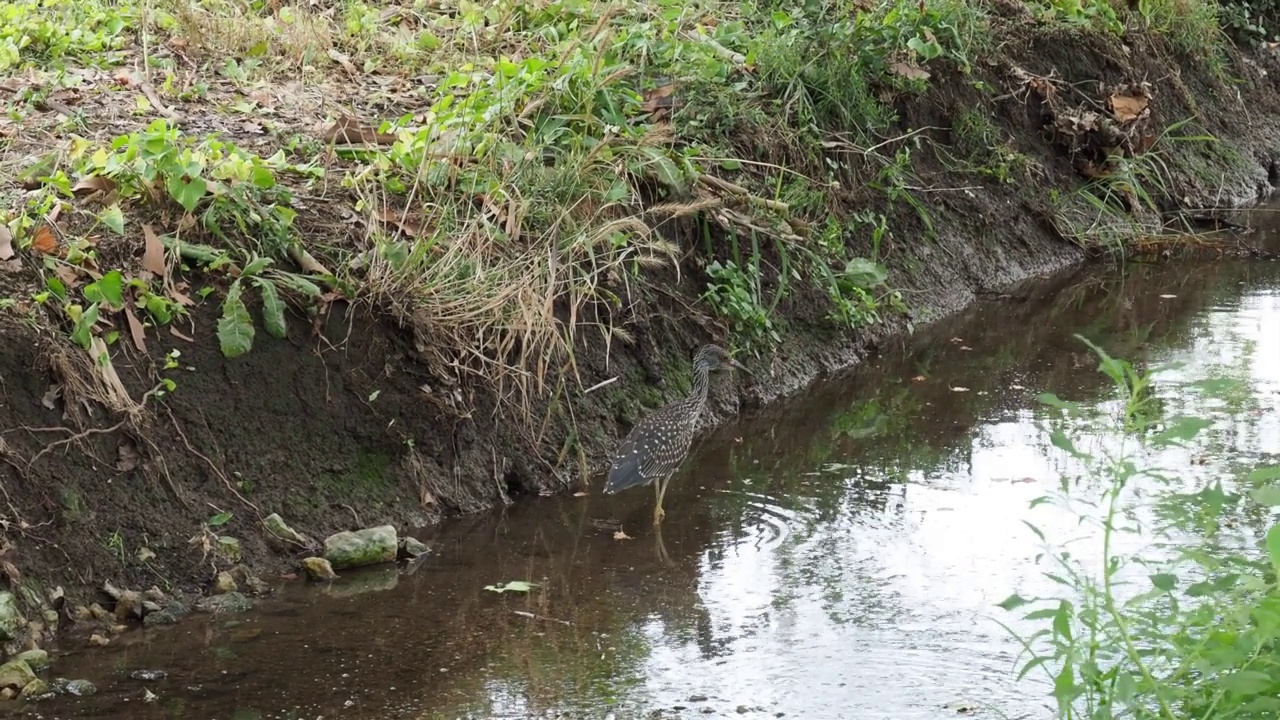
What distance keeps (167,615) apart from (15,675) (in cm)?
75

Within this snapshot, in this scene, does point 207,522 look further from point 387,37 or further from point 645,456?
point 387,37

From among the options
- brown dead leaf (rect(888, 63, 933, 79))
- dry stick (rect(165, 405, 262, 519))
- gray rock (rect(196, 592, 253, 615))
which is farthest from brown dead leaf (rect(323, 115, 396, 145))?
brown dead leaf (rect(888, 63, 933, 79))

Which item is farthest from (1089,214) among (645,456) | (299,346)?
(299,346)

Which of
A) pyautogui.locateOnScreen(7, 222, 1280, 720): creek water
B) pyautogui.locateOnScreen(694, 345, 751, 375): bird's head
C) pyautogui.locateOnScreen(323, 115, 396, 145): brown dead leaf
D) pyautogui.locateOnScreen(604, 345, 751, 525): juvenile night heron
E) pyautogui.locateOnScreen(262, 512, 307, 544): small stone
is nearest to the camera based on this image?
pyautogui.locateOnScreen(7, 222, 1280, 720): creek water

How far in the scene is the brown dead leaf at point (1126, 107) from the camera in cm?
1245

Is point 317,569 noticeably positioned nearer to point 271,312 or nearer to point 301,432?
point 301,432

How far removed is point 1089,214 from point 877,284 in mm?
3393

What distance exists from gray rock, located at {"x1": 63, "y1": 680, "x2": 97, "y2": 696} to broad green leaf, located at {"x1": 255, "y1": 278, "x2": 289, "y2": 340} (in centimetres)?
191

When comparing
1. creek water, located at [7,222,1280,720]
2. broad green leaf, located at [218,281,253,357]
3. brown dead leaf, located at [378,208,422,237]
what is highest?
brown dead leaf, located at [378,208,422,237]

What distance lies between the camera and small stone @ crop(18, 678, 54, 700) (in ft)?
17.2

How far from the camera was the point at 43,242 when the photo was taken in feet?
21.3

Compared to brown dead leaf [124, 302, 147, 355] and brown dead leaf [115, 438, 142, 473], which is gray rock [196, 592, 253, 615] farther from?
A: brown dead leaf [124, 302, 147, 355]

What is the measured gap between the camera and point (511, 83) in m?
8.56

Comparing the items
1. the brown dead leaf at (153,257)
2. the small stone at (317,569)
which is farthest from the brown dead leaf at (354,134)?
the small stone at (317,569)
